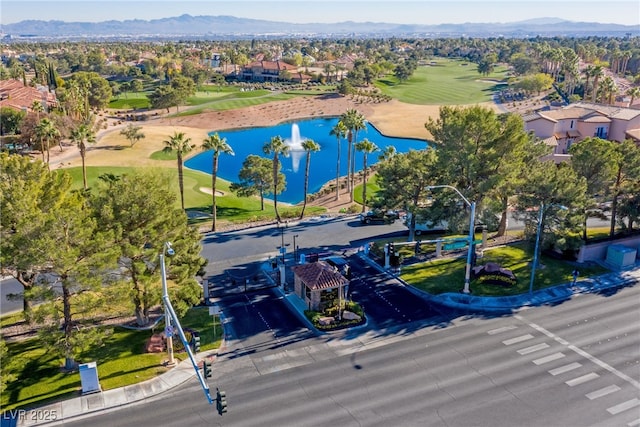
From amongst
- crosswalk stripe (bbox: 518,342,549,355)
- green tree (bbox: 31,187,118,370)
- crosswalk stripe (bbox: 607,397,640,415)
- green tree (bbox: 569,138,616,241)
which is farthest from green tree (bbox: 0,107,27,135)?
crosswalk stripe (bbox: 607,397,640,415)

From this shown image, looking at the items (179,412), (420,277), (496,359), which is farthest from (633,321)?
(179,412)

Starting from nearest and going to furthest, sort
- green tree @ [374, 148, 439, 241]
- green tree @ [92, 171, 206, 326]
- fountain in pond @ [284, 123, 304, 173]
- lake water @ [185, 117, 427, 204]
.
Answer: green tree @ [92, 171, 206, 326] < green tree @ [374, 148, 439, 241] < lake water @ [185, 117, 427, 204] < fountain in pond @ [284, 123, 304, 173]

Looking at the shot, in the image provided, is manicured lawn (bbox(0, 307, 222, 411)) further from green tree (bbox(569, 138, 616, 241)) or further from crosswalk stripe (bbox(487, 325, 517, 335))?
green tree (bbox(569, 138, 616, 241))

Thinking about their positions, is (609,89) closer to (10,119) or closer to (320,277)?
(320,277)

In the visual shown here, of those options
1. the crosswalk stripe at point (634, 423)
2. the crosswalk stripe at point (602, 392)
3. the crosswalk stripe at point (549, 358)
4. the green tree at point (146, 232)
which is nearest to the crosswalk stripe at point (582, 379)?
the crosswalk stripe at point (602, 392)

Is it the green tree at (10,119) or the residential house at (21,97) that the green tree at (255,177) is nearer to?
the green tree at (10,119)
